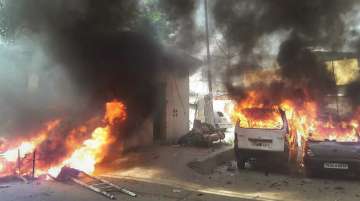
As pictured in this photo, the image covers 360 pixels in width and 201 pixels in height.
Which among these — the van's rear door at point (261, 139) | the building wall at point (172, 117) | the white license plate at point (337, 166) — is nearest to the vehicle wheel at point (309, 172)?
the white license plate at point (337, 166)

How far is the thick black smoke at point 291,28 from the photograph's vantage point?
11.9 metres

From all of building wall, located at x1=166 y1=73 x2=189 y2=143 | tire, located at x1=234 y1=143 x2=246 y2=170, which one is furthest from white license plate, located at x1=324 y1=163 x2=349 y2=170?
building wall, located at x1=166 y1=73 x2=189 y2=143

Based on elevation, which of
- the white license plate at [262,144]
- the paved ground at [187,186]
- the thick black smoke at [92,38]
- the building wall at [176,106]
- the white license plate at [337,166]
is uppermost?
the thick black smoke at [92,38]

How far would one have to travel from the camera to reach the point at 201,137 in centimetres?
1534

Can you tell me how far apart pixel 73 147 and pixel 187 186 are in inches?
132

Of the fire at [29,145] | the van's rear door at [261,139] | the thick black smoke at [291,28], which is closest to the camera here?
the fire at [29,145]

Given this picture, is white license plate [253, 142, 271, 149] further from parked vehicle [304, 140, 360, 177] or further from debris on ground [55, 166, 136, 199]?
debris on ground [55, 166, 136, 199]

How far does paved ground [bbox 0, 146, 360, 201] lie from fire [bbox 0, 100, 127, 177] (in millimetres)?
672

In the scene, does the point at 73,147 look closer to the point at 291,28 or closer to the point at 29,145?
the point at 29,145

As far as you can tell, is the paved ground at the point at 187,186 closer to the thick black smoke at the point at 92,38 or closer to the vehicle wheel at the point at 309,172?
the vehicle wheel at the point at 309,172

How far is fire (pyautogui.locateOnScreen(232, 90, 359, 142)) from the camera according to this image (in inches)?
439

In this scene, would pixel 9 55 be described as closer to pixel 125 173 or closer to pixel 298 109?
pixel 125 173

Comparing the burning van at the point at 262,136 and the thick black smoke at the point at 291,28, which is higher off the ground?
the thick black smoke at the point at 291,28

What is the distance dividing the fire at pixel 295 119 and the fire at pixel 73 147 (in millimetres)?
4210
